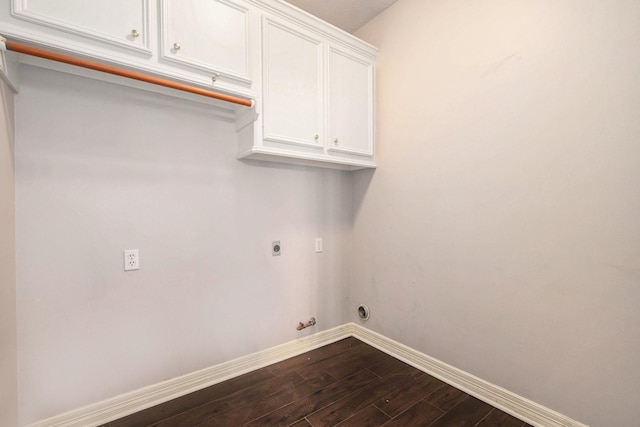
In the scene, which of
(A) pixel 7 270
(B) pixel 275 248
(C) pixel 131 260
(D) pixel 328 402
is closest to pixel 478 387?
(D) pixel 328 402

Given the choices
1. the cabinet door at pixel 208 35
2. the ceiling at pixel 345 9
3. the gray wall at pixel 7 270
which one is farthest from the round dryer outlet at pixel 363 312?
the ceiling at pixel 345 9

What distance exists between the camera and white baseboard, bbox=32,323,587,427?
4.99 ft

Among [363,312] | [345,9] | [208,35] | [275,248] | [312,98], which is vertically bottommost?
[363,312]

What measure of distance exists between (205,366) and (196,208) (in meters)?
1.06

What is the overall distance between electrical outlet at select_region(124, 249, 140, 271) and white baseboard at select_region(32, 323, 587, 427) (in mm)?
731

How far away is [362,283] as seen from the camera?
8.43 ft

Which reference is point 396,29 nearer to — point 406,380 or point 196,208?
point 196,208

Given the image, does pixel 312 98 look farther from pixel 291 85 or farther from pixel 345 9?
pixel 345 9

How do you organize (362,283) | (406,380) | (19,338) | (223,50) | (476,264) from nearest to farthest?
(19,338)
(223,50)
(476,264)
(406,380)
(362,283)

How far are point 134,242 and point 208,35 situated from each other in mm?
1236

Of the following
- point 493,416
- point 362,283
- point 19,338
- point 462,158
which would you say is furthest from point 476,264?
point 19,338

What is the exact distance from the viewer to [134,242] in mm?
1655

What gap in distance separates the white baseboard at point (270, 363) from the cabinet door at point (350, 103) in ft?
5.22

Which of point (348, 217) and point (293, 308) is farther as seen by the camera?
point (348, 217)
